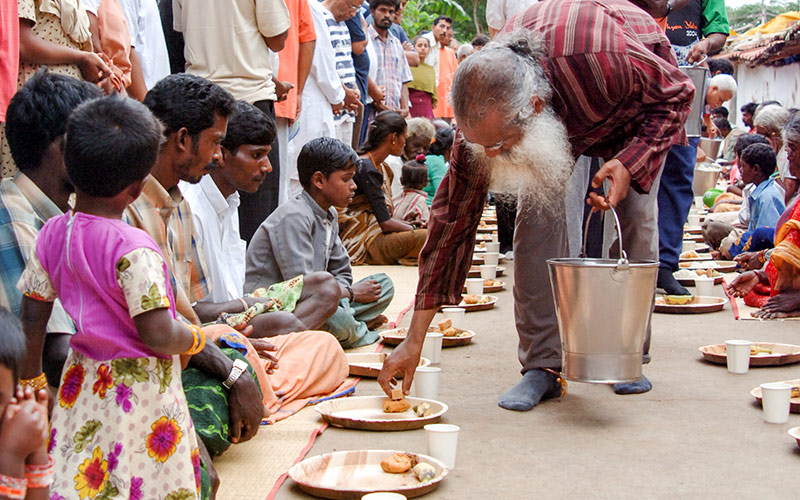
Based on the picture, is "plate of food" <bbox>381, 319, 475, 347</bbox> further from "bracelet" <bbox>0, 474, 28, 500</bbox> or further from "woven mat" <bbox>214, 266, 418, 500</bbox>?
"bracelet" <bbox>0, 474, 28, 500</bbox>

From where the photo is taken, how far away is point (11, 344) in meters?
1.65

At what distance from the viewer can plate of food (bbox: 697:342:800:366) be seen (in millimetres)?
4066

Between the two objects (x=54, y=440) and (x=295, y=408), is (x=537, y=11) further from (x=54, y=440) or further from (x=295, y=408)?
(x=54, y=440)

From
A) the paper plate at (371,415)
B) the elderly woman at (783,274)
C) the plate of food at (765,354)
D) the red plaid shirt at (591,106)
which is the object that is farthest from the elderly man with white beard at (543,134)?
the elderly woman at (783,274)

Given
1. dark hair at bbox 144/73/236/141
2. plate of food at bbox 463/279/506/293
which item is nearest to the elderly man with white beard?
dark hair at bbox 144/73/236/141

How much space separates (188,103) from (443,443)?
1.37 metres

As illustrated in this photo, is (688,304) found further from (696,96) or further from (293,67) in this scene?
(293,67)

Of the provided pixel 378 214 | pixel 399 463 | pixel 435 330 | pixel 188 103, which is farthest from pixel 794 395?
pixel 378 214

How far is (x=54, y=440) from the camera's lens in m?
2.09

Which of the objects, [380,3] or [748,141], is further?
[380,3]

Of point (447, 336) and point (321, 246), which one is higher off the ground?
point (321, 246)

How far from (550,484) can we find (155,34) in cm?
330

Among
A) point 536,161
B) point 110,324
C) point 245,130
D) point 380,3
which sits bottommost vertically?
point 110,324

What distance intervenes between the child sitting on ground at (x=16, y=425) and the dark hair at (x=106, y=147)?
47 centimetres
